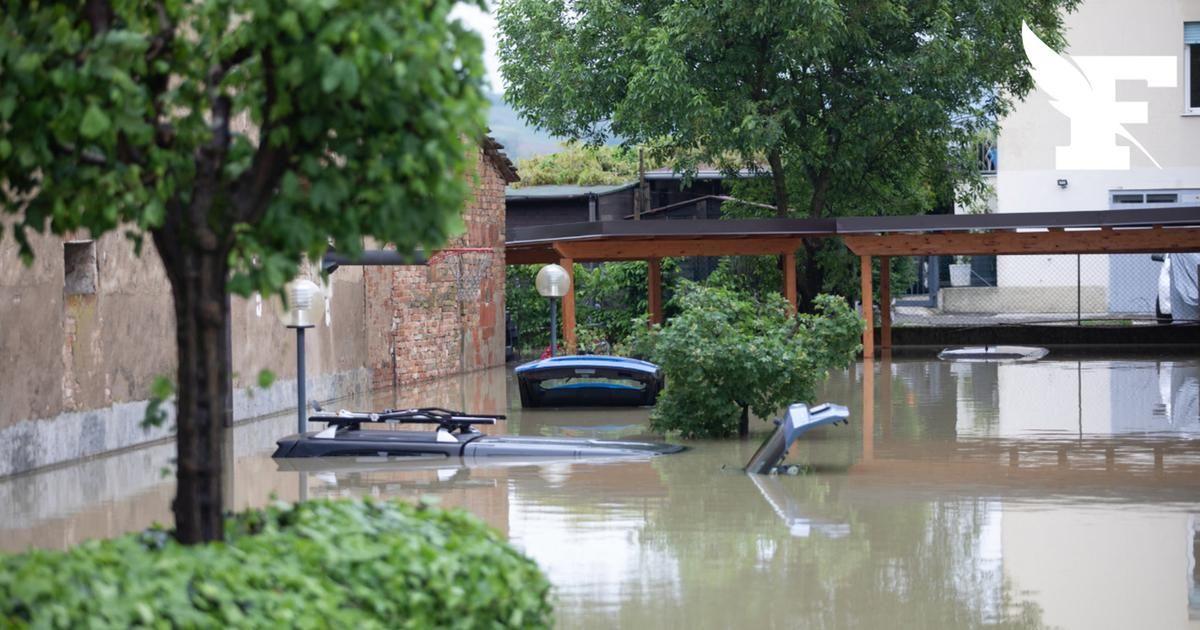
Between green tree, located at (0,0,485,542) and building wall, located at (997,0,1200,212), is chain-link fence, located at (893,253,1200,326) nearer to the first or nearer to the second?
building wall, located at (997,0,1200,212)

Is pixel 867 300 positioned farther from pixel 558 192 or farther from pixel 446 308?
pixel 558 192

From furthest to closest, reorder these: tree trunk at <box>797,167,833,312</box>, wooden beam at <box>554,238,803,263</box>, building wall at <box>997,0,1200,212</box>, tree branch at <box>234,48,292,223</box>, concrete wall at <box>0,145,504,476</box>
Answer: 1. building wall at <box>997,0,1200,212</box>
2. tree trunk at <box>797,167,833,312</box>
3. wooden beam at <box>554,238,803,263</box>
4. concrete wall at <box>0,145,504,476</box>
5. tree branch at <box>234,48,292,223</box>

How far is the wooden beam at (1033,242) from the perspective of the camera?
2591cm

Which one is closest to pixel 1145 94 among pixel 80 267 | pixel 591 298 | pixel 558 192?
pixel 591 298

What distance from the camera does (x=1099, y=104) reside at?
124ft

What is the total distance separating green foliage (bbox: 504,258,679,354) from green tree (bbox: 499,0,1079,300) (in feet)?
10.5

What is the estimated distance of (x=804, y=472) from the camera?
40.8 ft

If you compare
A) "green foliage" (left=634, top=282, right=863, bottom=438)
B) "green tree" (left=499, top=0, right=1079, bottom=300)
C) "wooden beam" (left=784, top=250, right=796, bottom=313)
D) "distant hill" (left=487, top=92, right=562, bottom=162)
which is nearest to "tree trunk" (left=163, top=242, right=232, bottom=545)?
"green foliage" (left=634, top=282, right=863, bottom=438)

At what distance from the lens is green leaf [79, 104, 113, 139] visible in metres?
4.34

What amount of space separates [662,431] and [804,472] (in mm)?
2839

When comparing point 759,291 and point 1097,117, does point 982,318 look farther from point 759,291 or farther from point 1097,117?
point 759,291

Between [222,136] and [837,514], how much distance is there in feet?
20.7

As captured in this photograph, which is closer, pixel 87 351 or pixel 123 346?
pixel 87 351

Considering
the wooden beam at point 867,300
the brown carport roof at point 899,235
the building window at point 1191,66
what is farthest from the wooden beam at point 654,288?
the building window at point 1191,66
